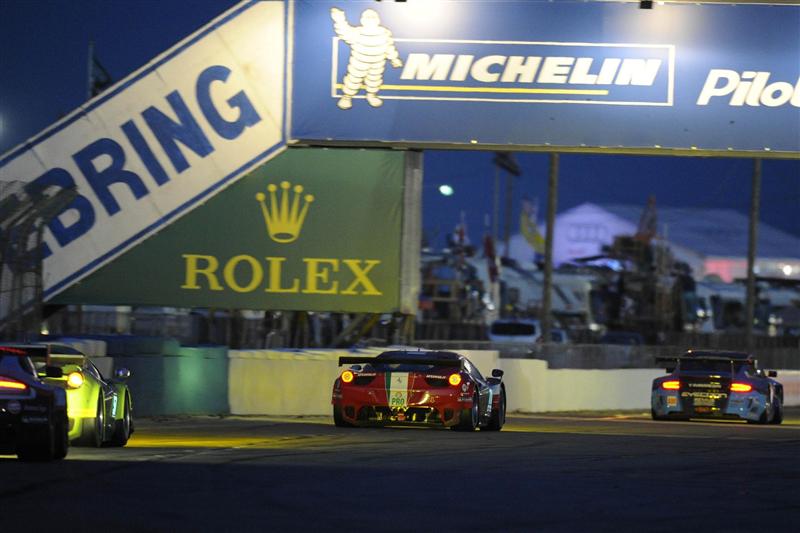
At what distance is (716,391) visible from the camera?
83.0 ft

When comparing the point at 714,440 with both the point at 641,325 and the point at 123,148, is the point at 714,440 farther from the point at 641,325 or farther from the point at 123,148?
the point at 641,325

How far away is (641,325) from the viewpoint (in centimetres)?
7375

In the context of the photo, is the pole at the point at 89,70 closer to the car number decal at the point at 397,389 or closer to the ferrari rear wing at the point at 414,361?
the ferrari rear wing at the point at 414,361

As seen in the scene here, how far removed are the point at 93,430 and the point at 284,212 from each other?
39.8ft

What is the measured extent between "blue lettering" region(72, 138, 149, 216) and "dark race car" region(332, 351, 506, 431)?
8.27 m

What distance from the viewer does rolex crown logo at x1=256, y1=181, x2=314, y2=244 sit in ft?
88.1

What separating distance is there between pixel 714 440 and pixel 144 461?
27.3ft

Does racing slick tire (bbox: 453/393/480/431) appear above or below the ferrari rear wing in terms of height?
below

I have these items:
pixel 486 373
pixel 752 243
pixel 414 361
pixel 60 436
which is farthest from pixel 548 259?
pixel 60 436

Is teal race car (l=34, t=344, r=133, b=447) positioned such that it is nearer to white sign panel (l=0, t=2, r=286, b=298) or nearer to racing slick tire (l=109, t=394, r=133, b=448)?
racing slick tire (l=109, t=394, r=133, b=448)

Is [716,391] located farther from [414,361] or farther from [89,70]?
[89,70]

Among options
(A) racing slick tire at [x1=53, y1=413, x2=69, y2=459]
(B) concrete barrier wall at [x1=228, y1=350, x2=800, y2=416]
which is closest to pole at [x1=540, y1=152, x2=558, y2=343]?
(B) concrete barrier wall at [x1=228, y1=350, x2=800, y2=416]

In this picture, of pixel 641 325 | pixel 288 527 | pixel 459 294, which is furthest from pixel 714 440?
pixel 641 325

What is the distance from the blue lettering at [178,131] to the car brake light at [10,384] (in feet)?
46.7
